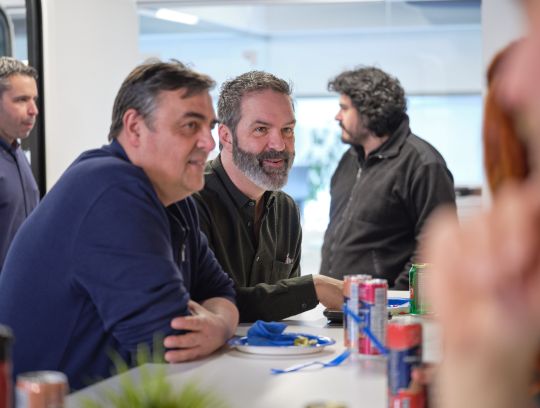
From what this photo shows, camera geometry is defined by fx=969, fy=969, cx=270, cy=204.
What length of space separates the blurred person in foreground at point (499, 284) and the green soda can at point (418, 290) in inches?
82.1

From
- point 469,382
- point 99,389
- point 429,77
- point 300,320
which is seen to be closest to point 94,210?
point 99,389

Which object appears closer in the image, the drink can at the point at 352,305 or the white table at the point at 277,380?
the white table at the point at 277,380

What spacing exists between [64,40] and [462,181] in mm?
2533

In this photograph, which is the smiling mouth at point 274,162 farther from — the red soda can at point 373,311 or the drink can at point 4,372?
the drink can at point 4,372

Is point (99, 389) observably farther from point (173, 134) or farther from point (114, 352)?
point (173, 134)

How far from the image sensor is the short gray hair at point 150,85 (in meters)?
2.52

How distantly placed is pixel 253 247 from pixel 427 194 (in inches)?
47.4

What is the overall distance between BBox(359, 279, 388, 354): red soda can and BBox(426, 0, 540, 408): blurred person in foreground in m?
1.48

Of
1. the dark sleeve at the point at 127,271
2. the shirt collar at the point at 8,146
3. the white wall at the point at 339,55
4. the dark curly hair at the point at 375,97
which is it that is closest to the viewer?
the dark sleeve at the point at 127,271

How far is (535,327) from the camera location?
0.71 meters

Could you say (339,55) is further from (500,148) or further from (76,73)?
(500,148)

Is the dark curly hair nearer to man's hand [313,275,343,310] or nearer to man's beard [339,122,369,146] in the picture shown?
man's beard [339,122,369,146]

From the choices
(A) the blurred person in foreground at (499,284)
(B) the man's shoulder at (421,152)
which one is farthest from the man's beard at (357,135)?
(A) the blurred person in foreground at (499,284)

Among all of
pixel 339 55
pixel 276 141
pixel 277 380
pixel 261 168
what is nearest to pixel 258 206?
pixel 261 168
